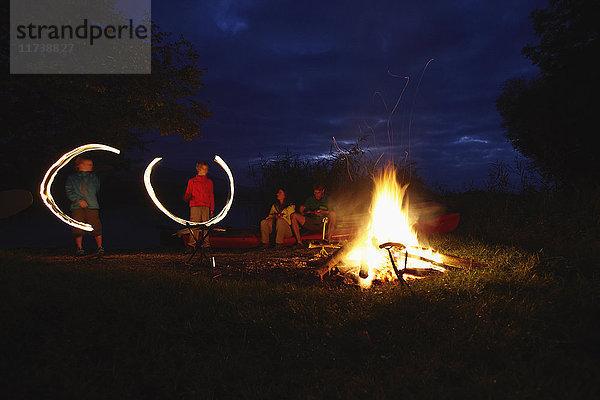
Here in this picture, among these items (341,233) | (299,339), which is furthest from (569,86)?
(299,339)

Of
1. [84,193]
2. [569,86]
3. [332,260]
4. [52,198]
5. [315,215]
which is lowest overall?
[332,260]

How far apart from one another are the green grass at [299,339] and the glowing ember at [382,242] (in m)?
0.58

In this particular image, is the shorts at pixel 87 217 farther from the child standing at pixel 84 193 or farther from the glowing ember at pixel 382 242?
the glowing ember at pixel 382 242

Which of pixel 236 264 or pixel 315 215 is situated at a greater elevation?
pixel 315 215

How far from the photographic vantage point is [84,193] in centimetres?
754

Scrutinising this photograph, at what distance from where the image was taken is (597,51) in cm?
1309

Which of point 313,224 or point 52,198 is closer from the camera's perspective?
point 52,198

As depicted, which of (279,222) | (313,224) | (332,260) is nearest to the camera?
(332,260)

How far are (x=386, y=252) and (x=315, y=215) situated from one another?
11.9 feet

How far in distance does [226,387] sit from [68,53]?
9927 millimetres

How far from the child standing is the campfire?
5691mm

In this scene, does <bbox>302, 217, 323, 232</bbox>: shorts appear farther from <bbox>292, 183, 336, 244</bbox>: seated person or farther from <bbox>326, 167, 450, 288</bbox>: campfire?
<bbox>326, 167, 450, 288</bbox>: campfire

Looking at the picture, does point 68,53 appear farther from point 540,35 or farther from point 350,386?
point 540,35

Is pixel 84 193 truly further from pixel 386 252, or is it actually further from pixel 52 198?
pixel 386 252
